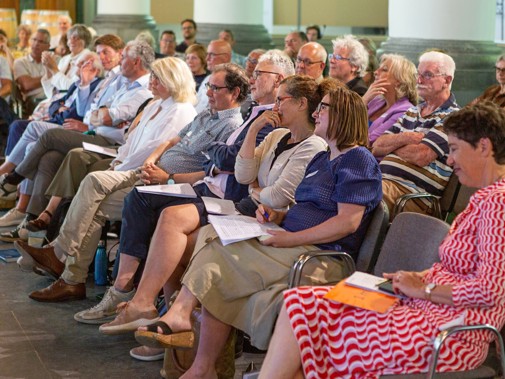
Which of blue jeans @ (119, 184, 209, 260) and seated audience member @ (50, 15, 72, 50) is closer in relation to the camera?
blue jeans @ (119, 184, 209, 260)

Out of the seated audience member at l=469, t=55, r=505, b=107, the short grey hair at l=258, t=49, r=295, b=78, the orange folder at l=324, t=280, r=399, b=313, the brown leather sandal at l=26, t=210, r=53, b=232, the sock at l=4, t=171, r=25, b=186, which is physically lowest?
the brown leather sandal at l=26, t=210, r=53, b=232

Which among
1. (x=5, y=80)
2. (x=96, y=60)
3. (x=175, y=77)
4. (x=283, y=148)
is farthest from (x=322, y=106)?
(x=5, y=80)

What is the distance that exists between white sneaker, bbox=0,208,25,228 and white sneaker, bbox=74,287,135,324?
7.85 feet

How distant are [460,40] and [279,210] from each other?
115 inches

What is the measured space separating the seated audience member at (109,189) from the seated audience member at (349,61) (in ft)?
3.92

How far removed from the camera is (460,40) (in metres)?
6.80

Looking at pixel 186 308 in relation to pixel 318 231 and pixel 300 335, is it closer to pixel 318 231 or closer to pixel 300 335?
pixel 318 231

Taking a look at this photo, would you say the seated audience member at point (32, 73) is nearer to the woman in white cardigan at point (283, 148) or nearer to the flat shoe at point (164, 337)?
the woman in white cardigan at point (283, 148)

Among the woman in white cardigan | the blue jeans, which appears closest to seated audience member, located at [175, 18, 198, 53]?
the blue jeans

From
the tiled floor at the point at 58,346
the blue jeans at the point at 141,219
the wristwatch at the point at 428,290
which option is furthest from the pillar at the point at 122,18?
the wristwatch at the point at 428,290

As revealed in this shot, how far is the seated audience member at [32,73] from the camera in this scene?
401 inches

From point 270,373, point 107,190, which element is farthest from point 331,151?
point 107,190

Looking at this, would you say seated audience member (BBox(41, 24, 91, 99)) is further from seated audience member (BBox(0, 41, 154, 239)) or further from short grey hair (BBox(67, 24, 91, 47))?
seated audience member (BBox(0, 41, 154, 239))

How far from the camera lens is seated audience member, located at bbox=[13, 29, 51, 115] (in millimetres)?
10180
